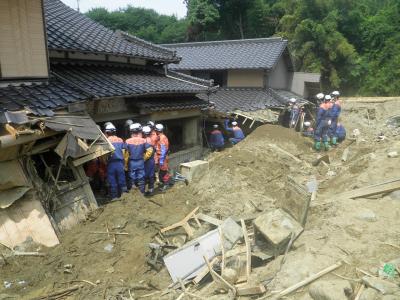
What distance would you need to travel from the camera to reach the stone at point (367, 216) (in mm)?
6852

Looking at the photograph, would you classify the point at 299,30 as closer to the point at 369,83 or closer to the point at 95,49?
the point at 369,83

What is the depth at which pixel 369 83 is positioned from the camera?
2881 cm

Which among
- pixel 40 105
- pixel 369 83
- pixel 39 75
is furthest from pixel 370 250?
pixel 369 83

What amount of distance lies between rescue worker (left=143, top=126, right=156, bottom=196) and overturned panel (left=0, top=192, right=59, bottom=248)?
3.31 metres

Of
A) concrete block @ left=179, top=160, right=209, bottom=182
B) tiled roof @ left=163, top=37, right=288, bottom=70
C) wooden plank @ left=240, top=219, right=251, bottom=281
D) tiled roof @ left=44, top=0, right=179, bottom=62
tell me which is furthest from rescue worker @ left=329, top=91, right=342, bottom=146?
wooden plank @ left=240, top=219, right=251, bottom=281

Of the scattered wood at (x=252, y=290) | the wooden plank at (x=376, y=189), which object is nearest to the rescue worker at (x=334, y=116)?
the wooden plank at (x=376, y=189)

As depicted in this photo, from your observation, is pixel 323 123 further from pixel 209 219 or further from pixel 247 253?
pixel 247 253

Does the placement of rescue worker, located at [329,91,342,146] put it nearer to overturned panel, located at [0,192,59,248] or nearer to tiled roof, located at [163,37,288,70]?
tiled roof, located at [163,37,288,70]

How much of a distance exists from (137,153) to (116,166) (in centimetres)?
66

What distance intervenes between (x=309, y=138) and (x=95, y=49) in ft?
34.0

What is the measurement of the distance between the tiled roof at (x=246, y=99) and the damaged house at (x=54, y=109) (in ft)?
18.3

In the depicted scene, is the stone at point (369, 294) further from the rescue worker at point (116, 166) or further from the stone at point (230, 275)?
the rescue worker at point (116, 166)

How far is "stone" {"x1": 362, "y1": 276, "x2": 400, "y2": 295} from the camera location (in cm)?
481

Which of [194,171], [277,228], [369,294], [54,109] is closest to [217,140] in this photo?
[194,171]
